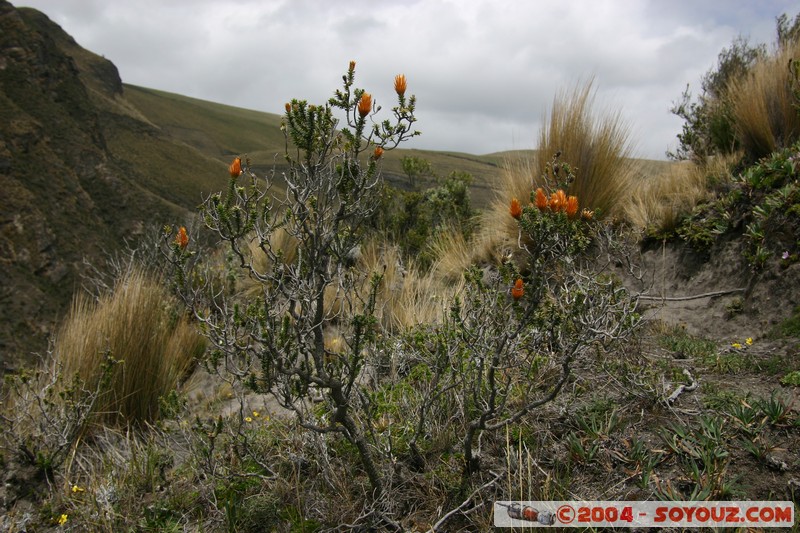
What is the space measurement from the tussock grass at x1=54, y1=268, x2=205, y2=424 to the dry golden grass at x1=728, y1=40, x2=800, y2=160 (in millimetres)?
5828

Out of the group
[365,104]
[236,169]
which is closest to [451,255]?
[365,104]

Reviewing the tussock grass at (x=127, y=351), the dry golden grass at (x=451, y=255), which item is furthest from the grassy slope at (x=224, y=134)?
the tussock grass at (x=127, y=351)

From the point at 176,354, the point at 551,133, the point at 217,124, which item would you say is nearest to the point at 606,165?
the point at 551,133

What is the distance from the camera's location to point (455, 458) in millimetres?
2588

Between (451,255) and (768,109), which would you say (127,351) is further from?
(768,109)

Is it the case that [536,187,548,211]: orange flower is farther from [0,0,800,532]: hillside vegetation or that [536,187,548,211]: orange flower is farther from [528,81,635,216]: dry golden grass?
[528,81,635,216]: dry golden grass

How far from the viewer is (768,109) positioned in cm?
526

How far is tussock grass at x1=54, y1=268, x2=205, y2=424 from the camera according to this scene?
3.85 m

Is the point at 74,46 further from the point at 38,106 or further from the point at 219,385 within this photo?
the point at 219,385

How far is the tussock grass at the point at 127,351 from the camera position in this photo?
12.6ft

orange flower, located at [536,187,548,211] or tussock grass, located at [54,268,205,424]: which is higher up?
orange flower, located at [536,187,548,211]

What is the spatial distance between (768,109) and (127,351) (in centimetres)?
643

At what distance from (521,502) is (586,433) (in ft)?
2.19

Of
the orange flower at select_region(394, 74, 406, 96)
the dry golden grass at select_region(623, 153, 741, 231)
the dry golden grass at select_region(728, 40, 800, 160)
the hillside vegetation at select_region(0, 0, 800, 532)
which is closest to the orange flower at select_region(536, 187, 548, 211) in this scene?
the hillside vegetation at select_region(0, 0, 800, 532)
